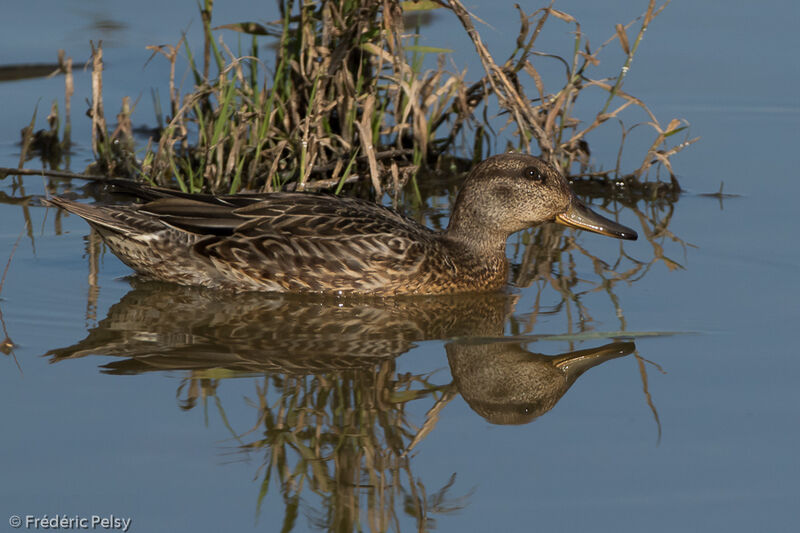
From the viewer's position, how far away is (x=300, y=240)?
275 inches

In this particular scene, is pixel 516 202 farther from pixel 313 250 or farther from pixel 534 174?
pixel 313 250

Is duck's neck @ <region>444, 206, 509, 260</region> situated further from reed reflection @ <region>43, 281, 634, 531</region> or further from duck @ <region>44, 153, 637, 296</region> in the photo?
reed reflection @ <region>43, 281, 634, 531</region>

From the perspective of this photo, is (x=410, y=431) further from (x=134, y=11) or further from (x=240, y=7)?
(x=134, y=11)

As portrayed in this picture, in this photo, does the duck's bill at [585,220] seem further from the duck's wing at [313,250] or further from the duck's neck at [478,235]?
Answer: the duck's wing at [313,250]

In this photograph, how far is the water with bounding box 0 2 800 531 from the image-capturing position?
4.51 meters

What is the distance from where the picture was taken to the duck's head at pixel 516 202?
7270mm

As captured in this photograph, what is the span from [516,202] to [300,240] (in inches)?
51.6

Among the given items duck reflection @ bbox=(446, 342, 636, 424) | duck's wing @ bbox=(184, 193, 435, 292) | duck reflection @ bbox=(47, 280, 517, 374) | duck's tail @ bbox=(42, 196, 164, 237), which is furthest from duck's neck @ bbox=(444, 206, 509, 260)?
duck's tail @ bbox=(42, 196, 164, 237)

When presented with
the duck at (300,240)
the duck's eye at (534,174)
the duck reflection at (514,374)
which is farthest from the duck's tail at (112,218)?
the duck's eye at (534,174)

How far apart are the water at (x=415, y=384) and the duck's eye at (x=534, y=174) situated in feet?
2.06

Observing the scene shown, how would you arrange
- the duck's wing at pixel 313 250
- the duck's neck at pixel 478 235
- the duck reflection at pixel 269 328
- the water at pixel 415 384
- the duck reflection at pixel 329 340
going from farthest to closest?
the duck's neck at pixel 478 235
the duck's wing at pixel 313 250
the duck reflection at pixel 269 328
the duck reflection at pixel 329 340
the water at pixel 415 384

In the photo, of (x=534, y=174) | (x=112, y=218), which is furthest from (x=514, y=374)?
(x=112, y=218)

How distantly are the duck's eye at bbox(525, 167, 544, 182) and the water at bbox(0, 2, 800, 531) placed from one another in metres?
0.63

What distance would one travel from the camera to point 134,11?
38.6 feet
